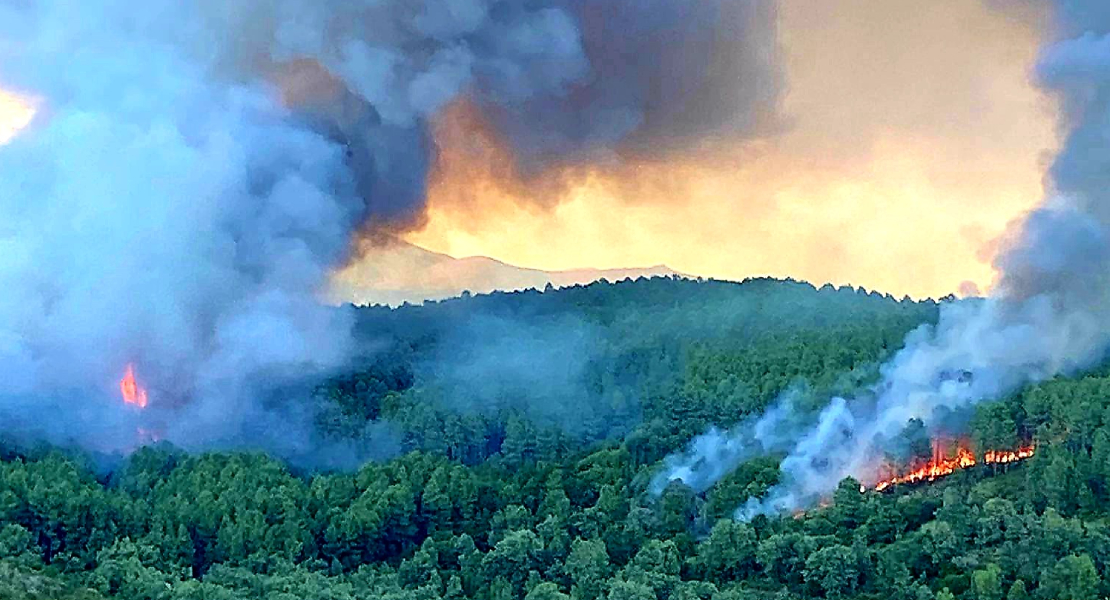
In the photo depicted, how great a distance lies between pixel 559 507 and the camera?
39.9 m

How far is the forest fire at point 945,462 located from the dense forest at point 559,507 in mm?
468

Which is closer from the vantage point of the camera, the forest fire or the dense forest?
the dense forest

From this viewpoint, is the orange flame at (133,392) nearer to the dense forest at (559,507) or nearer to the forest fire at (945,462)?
the dense forest at (559,507)

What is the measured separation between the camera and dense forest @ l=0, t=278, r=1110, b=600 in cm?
3212

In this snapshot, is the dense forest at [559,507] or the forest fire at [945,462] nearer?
the dense forest at [559,507]

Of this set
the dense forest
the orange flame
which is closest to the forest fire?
the dense forest

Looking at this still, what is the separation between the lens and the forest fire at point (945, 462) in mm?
40531

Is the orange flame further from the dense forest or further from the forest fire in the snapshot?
the forest fire

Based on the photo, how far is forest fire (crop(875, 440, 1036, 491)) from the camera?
40.5 meters

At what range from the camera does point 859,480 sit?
132 feet

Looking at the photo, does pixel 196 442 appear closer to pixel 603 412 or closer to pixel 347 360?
pixel 347 360

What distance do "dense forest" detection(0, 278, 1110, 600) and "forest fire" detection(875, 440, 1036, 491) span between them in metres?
0.47

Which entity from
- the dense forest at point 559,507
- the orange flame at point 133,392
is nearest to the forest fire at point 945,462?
the dense forest at point 559,507

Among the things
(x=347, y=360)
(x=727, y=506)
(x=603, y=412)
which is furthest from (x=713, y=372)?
(x=727, y=506)
